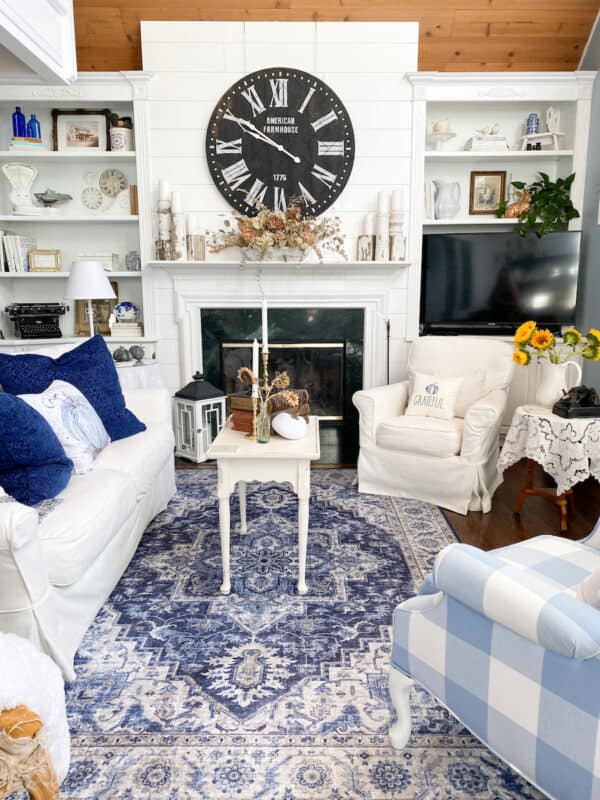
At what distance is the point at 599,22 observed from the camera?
3959 millimetres

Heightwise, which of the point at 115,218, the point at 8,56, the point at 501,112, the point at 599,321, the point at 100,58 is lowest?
the point at 599,321

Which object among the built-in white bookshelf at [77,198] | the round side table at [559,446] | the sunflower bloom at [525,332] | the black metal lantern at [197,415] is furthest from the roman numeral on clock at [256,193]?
the round side table at [559,446]

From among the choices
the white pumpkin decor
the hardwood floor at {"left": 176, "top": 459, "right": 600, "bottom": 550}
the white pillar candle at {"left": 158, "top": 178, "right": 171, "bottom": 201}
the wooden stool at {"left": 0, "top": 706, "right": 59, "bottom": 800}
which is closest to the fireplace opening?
the white pillar candle at {"left": 158, "top": 178, "right": 171, "bottom": 201}

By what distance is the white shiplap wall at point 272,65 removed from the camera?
4.07 meters

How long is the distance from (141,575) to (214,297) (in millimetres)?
2318

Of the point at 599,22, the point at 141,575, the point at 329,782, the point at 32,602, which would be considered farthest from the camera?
the point at 599,22

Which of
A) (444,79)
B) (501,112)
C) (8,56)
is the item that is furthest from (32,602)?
(501,112)

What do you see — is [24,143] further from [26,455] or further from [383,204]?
[26,455]

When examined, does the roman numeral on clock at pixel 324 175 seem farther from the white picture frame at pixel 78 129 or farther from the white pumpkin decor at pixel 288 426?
the white pumpkin decor at pixel 288 426

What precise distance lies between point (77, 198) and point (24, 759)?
13.3 ft

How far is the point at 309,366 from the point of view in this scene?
4551mm

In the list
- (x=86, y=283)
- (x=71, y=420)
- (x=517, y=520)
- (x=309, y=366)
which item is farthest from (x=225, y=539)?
(x=309, y=366)

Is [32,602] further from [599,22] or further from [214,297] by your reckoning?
[599,22]

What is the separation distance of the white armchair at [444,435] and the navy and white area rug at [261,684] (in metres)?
0.42
